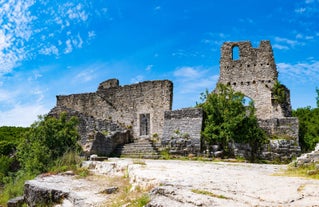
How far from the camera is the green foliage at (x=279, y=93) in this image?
23672mm

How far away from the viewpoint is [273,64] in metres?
25.3

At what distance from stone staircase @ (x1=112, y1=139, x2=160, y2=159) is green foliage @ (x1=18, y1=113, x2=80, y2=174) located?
2.70 meters

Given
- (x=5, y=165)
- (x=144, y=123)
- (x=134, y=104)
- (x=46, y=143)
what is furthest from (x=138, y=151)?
(x=134, y=104)

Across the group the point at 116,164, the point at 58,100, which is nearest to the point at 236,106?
the point at 116,164

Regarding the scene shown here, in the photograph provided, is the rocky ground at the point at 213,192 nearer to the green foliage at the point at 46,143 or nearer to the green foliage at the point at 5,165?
the green foliage at the point at 46,143

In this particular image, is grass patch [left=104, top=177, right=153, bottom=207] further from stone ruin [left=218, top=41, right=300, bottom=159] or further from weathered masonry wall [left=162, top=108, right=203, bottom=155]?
stone ruin [left=218, top=41, right=300, bottom=159]

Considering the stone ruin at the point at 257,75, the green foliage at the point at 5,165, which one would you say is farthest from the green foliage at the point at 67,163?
the stone ruin at the point at 257,75

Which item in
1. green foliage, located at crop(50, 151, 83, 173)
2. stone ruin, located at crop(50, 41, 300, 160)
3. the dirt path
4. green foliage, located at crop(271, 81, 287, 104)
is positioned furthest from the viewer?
green foliage, located at crop(271, 81, 287, 104)

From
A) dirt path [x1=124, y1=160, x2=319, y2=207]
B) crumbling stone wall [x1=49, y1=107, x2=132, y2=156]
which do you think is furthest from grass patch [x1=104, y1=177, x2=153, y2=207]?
crumbling stone wall [x1=49, y1=107, x2=132, y2=156]

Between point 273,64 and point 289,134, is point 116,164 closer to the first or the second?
point 289,134

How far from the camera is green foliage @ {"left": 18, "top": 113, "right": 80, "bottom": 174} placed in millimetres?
11662

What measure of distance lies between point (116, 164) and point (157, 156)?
4751 millimetres

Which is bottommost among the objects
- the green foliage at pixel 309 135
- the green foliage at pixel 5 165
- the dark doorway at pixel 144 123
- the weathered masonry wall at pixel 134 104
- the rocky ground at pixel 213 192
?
the green foliage at pixel 5 165

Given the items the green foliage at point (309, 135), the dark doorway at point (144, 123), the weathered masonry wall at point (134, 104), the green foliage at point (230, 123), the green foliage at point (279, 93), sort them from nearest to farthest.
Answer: the green foliage at point (230, 123)
the green foliage at point (309, 135)
the weathered masonry wall at point (134, 104)
the dark doorway at point (144, 123)
the green foliage at point (279, 93)
